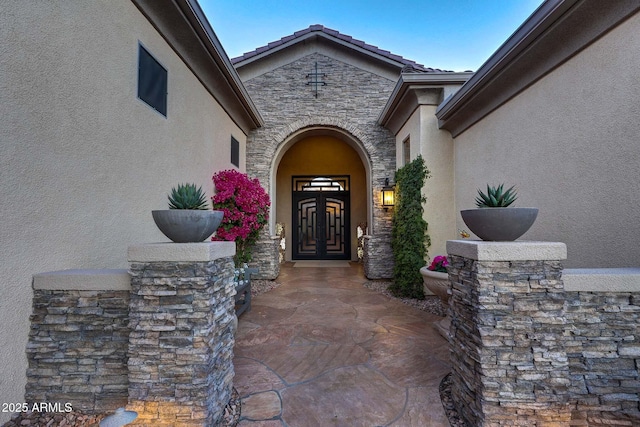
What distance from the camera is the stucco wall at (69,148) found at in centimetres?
195

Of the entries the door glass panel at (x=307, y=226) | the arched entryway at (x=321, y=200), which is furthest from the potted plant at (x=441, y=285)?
the door glass panel at (x=307, y=226)

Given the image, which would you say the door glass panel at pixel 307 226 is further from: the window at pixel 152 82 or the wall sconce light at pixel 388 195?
the window at pixel 152 82

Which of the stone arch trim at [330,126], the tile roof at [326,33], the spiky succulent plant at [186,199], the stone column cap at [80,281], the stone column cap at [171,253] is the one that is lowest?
the stone column cap at [80,281]

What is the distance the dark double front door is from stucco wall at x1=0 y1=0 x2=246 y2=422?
23.4ft

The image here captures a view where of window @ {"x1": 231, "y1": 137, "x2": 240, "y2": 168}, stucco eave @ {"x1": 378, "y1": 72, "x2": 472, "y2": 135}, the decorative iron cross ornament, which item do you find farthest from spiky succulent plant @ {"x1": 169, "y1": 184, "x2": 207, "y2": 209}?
the decorative iron cross ornament

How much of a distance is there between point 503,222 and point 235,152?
6179 millimetres

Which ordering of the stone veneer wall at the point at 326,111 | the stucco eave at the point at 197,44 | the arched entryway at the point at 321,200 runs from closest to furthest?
1. the stucco eave at the point at 197,44
2. the stone veneer wall at the point at 326,111
3. the arched entryway at the point at 321,200

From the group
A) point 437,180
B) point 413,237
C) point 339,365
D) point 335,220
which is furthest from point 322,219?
point 339,365

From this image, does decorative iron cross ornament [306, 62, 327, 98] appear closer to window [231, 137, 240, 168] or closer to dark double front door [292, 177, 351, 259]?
window [231, 137, 240, 168]

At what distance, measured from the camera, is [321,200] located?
35.3 ft

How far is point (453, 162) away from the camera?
18.7 ft

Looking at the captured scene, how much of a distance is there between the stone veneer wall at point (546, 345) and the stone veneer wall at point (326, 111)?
18.3ft

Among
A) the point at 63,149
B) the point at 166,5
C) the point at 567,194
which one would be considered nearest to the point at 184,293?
the point at 63,149

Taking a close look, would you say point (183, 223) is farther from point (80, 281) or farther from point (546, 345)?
point (546, 345)
